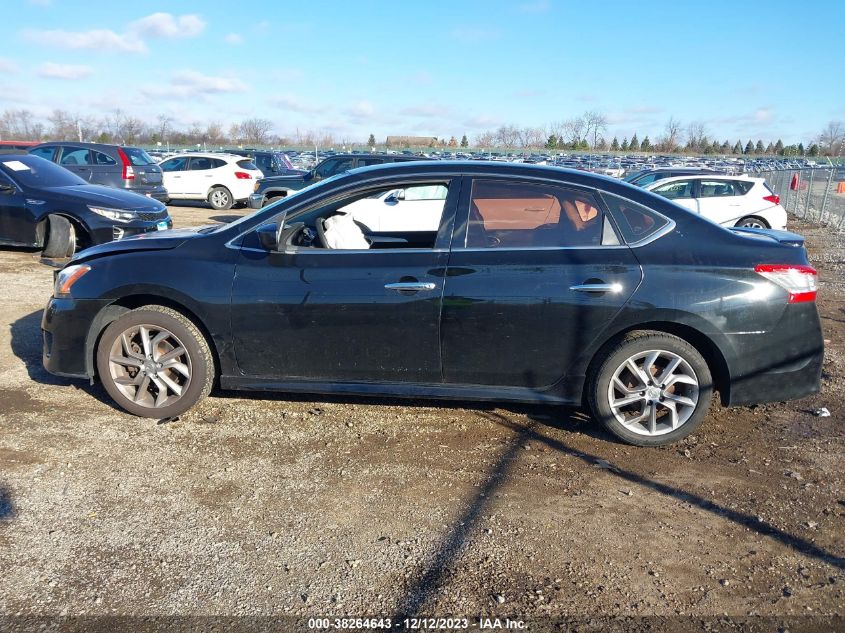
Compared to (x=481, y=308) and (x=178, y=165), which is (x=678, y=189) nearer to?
(x=481, y=308)

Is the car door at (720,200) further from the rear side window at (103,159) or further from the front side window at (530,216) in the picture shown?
the rear side window at (103,159)

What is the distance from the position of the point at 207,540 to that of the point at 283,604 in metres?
0.62

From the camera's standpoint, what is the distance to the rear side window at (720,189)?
1402cm

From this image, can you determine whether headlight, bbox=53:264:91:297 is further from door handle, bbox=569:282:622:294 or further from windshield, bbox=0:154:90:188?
windshield, bbox=0:154:90:188

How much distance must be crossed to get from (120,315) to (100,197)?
590 cm

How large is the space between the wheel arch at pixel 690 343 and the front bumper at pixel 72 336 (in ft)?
10.5

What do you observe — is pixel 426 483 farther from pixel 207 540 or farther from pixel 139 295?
pixel 139 295

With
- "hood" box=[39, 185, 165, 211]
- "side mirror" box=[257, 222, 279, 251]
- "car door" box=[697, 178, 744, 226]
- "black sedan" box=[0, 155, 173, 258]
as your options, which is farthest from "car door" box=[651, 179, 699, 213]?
"side mirror" box=[257, 222, 279, 251]

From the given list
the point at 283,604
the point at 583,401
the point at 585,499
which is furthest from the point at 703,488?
the point at 283,604

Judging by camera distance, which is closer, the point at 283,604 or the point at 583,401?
the point at 283,604

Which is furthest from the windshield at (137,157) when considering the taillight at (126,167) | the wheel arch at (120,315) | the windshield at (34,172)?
the wheel arch at (120,315)

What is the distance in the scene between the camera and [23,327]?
256 inches

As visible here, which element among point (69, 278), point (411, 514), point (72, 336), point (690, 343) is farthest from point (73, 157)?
point (690, 343)

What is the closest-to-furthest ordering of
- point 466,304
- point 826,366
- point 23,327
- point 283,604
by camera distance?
1. point 283,604
2. point 466,304
3. point 826,366
4. point 23,327
